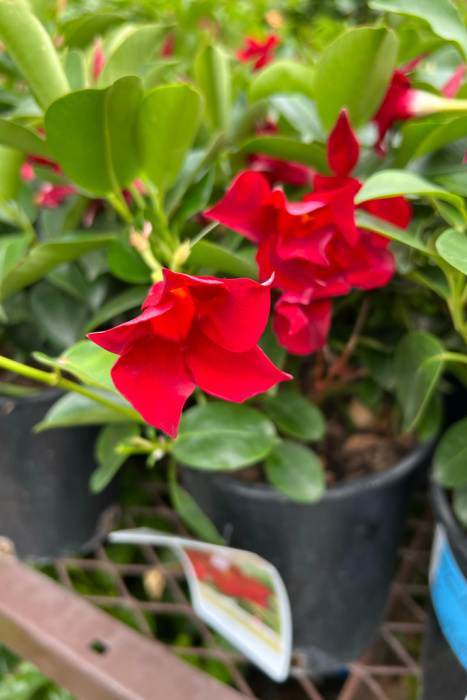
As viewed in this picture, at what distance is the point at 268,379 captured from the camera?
0.99ft

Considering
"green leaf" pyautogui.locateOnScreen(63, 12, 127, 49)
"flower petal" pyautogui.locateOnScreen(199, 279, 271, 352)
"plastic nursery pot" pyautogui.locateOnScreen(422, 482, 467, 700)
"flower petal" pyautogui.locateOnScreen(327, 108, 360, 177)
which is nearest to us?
"flower petal" pyautogui.locateOnScreen(199, 279, 271, 352)

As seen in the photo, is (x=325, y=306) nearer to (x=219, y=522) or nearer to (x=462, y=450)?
(x=462, y=450)

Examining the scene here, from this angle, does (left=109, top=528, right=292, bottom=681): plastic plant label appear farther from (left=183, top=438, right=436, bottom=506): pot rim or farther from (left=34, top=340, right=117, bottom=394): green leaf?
(left=34, top=340, right=117, bottom=394): green leaf

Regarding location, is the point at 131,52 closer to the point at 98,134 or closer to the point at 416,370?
the point at 98,134

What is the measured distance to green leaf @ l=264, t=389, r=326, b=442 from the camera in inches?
21.3

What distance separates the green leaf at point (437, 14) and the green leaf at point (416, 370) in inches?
8.4

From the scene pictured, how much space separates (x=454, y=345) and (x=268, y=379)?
319mm

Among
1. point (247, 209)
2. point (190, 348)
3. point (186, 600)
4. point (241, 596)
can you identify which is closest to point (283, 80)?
point (247, 209)

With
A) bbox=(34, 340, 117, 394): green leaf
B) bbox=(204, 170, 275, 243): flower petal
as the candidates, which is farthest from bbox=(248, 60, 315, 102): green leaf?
bbox=(34, 340, 117, 394): green leaf

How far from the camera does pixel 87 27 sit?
0.60 m

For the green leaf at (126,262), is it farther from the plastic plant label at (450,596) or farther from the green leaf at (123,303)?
the plastic plant label at (450,596)

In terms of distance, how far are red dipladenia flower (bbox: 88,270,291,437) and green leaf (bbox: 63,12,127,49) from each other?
0.44 m

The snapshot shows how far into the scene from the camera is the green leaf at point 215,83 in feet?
1.75

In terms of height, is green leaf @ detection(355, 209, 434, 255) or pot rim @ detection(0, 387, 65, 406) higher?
green leaf @ detection(355, 209, 434, 255)
